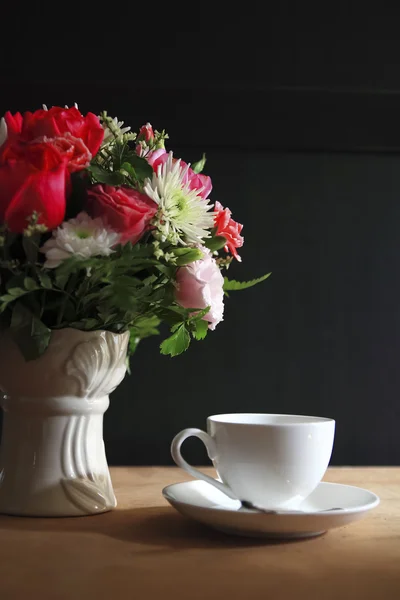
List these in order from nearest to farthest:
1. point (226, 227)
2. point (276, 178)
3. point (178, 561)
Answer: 1. point (178, 561)
2. point (226, 227)
3. point (276, 178)

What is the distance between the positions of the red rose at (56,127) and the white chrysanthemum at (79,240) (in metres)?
0.08

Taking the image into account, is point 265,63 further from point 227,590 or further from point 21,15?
point 227,590

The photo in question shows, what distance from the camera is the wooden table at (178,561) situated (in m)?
0.55

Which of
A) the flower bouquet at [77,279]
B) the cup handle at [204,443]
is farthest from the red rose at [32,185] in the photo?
the cup handle at [204,443]

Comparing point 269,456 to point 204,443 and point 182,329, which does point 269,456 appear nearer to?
point 204,443

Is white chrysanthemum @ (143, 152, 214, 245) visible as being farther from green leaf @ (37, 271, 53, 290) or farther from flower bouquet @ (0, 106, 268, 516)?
green leaf @ (37, 271, 53, 290)

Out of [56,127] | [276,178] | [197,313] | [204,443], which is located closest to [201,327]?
[197,313]

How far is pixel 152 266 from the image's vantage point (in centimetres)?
77

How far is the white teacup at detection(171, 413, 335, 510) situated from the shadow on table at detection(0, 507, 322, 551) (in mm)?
46

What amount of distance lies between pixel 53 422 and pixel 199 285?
0.19 meters

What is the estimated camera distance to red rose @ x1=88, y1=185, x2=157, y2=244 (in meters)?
0.71

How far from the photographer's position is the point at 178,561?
61 centimetres

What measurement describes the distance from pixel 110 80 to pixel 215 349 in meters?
0.62

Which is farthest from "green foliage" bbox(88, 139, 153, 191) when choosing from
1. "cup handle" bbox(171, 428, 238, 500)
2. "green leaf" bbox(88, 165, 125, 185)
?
"cup handle" bbox(171, 428, 238, 500)
